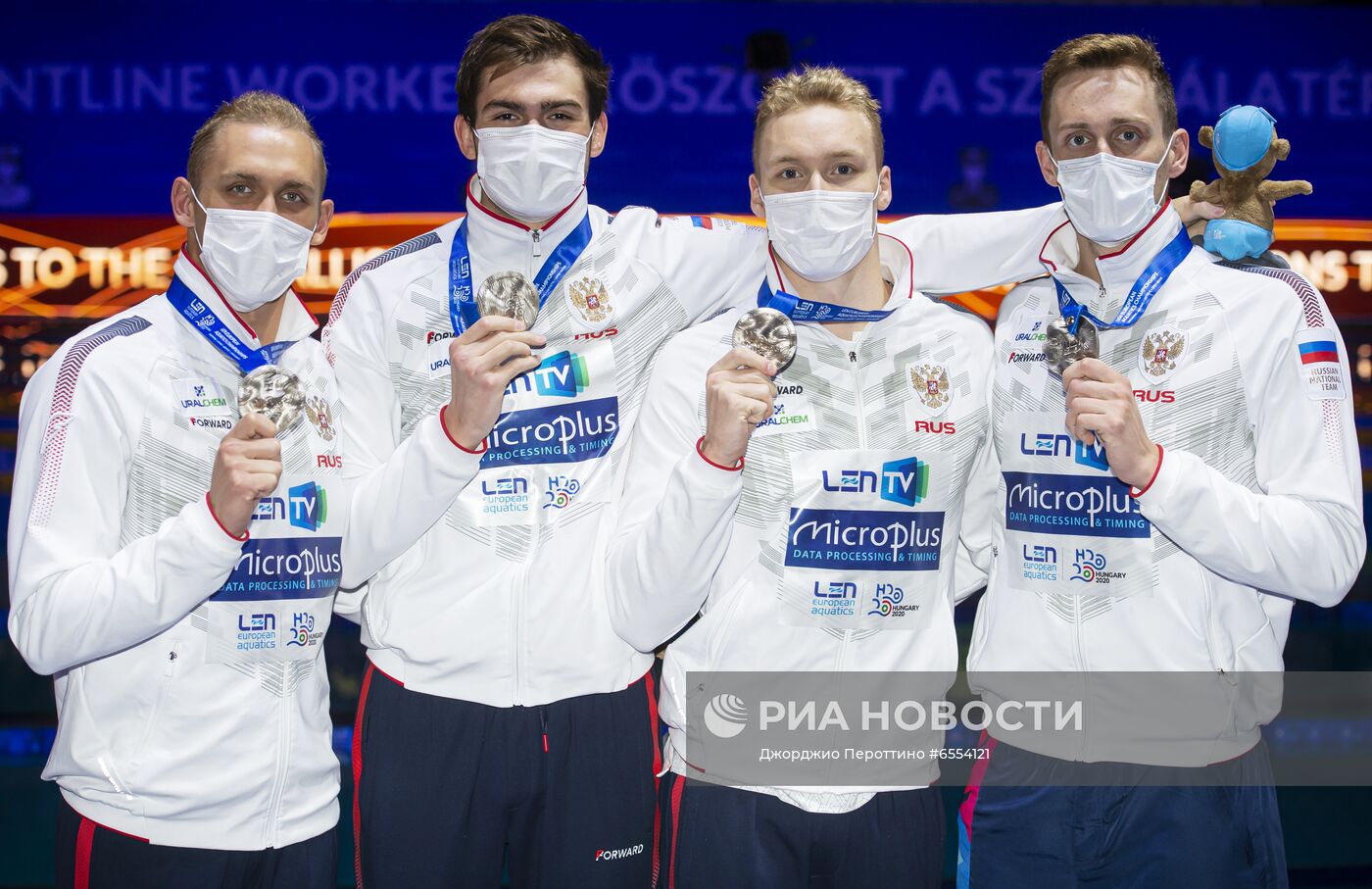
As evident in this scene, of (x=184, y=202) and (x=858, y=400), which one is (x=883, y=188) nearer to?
(x=858, y=400)

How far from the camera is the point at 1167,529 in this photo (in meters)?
2.51

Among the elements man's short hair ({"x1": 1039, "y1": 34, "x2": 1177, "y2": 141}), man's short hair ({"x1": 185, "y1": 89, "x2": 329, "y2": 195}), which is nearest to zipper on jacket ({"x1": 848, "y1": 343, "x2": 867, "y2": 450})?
man's short hair ({"x1": 1039, "y1": 34, "x2": 1177, "y2": 141})

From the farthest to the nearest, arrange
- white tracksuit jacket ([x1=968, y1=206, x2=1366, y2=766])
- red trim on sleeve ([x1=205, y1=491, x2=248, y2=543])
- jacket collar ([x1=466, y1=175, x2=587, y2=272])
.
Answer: jacket collar ([x1=466, y1=175, x2=587, y2=272])
white tracksuit jacket ([x1=968, y1=206, x2=1366, y2=766])
red trim on sleeve ([x1=205, y1=491, x2=248, y2=543])

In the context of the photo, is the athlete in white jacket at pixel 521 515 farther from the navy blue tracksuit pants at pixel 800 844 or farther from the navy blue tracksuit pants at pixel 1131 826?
the navy blue tracksuit pants at pixel 1131 826

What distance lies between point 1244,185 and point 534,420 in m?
1.68

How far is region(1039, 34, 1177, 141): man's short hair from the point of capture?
2.73 metres

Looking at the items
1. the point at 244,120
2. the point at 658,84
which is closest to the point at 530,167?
the point at 244,120

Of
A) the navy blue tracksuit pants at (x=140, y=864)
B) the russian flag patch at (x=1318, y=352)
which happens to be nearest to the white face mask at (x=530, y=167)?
the navy blue tracksuit pants at (x=140, y=864)

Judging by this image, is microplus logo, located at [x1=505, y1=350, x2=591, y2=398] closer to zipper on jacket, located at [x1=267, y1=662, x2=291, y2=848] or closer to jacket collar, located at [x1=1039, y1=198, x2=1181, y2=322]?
zipper on jacket, located at [x1=267, y1=662, x2=291, y2=848]

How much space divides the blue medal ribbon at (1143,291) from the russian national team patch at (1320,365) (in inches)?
11.8

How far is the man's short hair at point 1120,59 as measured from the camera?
8.95 feet

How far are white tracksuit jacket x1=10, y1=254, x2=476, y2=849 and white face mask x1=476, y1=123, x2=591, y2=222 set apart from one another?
584mm

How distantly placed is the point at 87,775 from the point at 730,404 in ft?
4.80

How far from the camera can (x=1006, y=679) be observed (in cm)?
272
